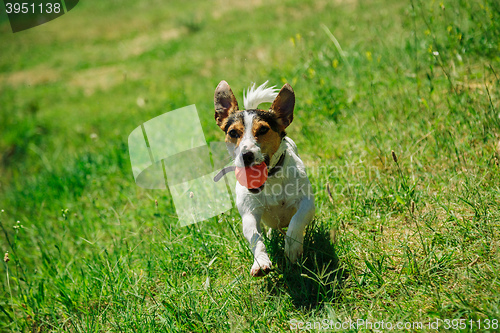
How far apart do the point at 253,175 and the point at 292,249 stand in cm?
54

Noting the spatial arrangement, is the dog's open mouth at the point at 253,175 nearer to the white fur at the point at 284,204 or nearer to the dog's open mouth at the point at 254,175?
the dog's open mouth at the point at 254,175

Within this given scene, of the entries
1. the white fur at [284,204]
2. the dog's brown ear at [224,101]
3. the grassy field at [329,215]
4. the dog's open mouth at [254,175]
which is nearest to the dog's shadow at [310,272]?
the grassy field at [329,215]

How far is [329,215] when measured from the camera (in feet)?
9.96

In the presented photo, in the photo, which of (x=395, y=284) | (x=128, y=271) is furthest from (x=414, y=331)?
(x=128, y=271)

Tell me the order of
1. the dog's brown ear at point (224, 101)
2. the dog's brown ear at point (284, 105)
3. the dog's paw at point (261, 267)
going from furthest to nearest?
the dog's brown ear at point (224, 101), the dog's brown ear at point (284, 105), the dog's paw at point (261, 267)

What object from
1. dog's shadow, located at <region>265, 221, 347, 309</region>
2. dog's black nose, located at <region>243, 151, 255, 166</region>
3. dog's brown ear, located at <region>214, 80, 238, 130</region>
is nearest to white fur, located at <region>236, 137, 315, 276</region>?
dog's shadow, located at <region>265, 221, 347, 309</region>

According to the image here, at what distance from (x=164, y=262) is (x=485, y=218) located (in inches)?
90.0

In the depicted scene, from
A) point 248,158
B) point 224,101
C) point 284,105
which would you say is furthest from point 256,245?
point 224,101

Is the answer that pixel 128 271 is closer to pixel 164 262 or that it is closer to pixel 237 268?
pixel 164 262

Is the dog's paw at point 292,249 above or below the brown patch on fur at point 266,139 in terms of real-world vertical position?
below

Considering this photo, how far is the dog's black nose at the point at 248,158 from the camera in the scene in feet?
7.66

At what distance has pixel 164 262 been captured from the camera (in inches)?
121

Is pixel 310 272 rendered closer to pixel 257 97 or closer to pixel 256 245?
pixel 256 245

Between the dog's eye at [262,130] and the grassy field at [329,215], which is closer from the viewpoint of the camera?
the grassy field at [329,215]
